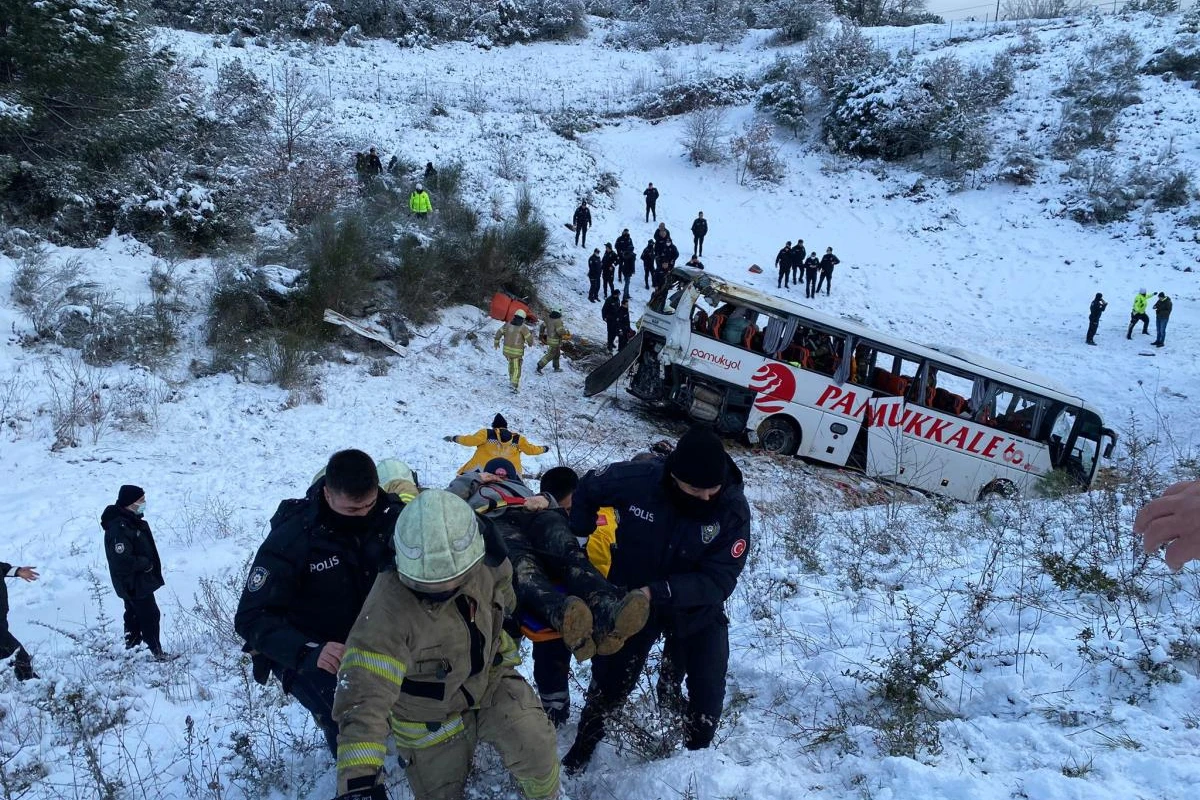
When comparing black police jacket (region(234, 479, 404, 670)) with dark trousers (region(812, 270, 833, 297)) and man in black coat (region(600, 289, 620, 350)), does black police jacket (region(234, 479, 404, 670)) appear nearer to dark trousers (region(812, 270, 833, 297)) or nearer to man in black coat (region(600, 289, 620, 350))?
man in black coat (region(600, 289, 620, 350))

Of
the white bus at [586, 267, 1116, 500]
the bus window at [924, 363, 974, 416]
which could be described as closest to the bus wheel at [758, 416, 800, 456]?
the white bus at [586, 267, 1116, 500]

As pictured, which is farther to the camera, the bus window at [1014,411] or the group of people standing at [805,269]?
the group of people standing at [805,269]

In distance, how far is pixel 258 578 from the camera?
2.87m

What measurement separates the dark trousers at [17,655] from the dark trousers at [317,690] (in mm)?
3759

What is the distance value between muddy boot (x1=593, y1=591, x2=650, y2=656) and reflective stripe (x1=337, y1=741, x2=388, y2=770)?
0.92 m

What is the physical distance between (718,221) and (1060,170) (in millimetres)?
12119

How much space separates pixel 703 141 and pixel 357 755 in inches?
1139

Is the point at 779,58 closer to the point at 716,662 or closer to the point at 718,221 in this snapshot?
the point at 718,221

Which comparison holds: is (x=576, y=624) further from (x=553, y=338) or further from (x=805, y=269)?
(x=805, y=269)

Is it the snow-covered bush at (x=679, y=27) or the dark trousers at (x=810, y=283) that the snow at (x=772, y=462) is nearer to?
the dark trousers at (x=810, y=283)

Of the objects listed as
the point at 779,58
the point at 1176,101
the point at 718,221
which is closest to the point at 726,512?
the point at 718,221

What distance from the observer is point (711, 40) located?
39781mm

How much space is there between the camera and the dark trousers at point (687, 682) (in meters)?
3.34

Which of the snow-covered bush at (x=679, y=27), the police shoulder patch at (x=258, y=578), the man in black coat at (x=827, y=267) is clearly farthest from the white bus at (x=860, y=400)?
the snow-covered bush at (x=679, y=27)
